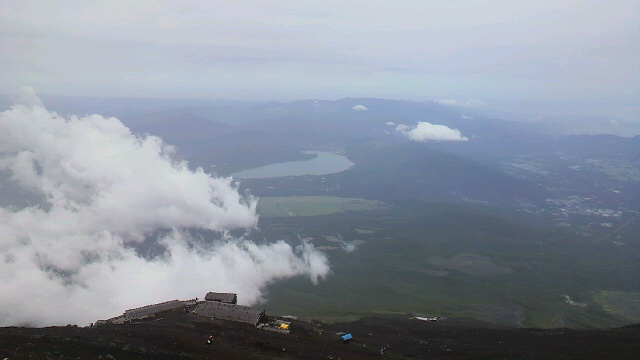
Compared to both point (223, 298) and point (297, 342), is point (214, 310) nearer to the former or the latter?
point (223, 298)

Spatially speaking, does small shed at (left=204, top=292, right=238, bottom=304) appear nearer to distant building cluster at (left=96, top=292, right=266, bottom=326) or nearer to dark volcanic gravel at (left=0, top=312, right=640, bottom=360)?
distant building cluster at (left=96, top=292, right=266, bottom=326)

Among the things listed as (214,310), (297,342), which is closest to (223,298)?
(214,310)

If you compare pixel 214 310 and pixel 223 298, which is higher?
pixel 223 298

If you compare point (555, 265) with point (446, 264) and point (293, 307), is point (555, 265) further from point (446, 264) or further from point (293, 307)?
point (293, 307)

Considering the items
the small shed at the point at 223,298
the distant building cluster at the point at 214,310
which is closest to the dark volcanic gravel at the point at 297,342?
the distant building cluster at the point at 214,310

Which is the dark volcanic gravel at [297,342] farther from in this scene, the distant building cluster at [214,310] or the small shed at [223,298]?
the small shed at [223,298]

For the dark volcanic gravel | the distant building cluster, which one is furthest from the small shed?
the dark volcanic gravel

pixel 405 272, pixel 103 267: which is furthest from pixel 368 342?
pixel 103 267

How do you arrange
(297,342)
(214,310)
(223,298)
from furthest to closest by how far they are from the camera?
(223,298)
(214,310)
(297,342)
